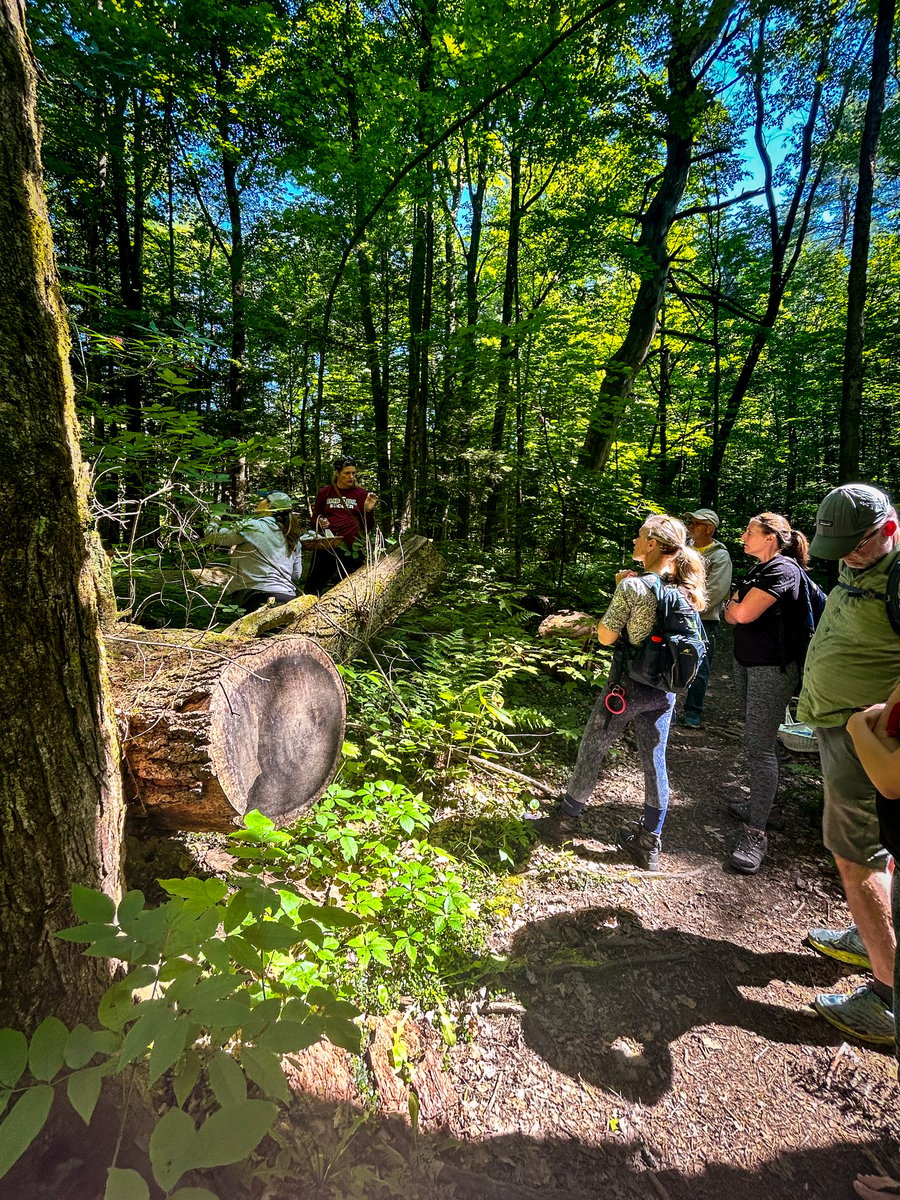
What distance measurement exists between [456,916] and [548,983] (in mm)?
670

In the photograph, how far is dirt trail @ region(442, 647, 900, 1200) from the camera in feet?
5.80

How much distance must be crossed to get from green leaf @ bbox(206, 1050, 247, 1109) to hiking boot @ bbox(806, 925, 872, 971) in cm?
301

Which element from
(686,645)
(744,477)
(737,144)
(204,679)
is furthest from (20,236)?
(744,477)

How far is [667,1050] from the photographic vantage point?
2.15 m

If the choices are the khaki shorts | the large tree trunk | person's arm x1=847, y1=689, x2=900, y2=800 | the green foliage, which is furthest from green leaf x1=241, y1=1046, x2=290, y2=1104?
the khaki shorts

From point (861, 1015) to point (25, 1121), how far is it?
10.2ft

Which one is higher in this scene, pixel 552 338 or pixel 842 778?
pixel 552 338

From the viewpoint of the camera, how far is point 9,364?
1.17 metres

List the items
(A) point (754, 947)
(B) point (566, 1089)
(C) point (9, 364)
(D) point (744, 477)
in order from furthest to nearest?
(D) point (744, 477) → (A) point (754, 947) → (B) point (566, 1089) → (C) point (9, 364)

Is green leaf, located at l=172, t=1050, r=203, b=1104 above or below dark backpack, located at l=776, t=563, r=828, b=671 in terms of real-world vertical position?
below

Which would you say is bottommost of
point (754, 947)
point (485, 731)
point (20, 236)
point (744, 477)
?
point (754, 947)

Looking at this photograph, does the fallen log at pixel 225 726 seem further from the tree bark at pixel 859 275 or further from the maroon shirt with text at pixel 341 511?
the tree bark at pixel 859 275

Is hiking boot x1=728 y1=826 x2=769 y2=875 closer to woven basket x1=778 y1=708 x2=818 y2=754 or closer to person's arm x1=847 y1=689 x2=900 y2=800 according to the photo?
woven basket x1=778 y1=708 x2=818 y2=754

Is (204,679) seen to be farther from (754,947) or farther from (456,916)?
(754,947)
